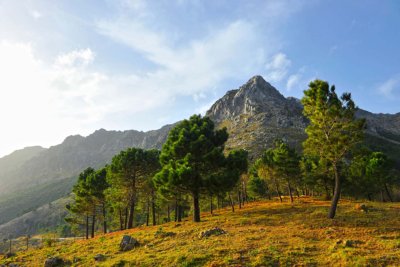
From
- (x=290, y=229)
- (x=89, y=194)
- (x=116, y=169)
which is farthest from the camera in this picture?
(x=89, y=194)

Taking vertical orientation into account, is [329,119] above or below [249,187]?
above

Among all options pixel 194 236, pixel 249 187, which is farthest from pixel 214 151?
pixel 249 187

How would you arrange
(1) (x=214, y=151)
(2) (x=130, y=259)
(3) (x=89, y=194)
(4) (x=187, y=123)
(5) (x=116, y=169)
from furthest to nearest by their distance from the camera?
(3) (x=89, y=194) → (5) (x=116, y=169) → (4) (x=187, y=123) → (1) (x=214, y=151) → (2) (x=130, y=259)

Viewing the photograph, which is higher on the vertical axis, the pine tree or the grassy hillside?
the pine tree

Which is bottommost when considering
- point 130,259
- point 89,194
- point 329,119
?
point 130,259

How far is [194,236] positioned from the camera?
2384cm

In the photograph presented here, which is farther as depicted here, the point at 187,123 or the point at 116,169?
the point at 116,169

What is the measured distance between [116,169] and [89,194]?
9092 millimetres

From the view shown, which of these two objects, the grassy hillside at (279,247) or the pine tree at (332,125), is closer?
the grassy hillside at (279,247)

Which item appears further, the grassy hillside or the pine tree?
the pine tree

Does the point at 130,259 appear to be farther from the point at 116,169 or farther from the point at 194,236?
the point at 116,169

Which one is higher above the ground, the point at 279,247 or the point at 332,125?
the point at 332,125

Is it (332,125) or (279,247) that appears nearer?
(279,247)

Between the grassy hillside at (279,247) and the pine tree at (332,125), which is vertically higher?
the pine tree at (332,125)
